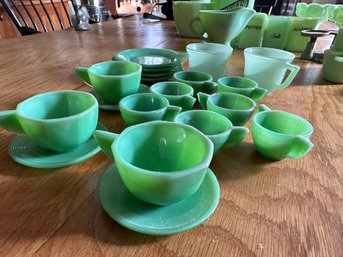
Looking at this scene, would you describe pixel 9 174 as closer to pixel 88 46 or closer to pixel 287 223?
pixel 287 223

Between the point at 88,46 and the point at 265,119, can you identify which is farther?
the point at 88,46

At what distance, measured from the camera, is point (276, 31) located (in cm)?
80

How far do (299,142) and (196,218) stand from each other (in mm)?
156

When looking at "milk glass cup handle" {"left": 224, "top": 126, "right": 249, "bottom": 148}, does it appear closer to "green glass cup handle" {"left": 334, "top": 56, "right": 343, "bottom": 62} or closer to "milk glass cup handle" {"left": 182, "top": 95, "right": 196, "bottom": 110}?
"milk glass cup handle" {"left": 182, "top": 95, "right": 196, "bottom": 110}

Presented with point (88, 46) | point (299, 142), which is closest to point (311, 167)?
point (299, 142)

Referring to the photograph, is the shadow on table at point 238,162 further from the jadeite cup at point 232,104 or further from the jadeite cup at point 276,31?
the jadeite cup at point 276,31

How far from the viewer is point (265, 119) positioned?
379 millimetres

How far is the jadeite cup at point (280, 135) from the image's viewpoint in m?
0.31

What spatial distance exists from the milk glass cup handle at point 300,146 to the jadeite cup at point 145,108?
15cm

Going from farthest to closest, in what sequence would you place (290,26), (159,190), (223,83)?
1. (290,26)
2. (223,83)
3. (159,190)

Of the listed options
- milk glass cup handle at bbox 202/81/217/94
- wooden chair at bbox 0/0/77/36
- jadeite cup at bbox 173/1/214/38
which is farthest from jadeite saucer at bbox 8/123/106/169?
wooden chair at bbox 0/0/77/36

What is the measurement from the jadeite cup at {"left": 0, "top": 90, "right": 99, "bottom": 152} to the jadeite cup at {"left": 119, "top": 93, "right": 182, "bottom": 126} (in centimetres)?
5

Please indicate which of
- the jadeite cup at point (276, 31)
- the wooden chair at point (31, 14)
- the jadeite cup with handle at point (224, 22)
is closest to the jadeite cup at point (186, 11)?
the jadeite cup with handle at point (224, 22)

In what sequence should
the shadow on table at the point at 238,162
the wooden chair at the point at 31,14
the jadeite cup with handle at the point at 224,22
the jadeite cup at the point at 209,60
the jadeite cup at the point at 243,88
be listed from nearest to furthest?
the shadow on table at the point at 238,162
the jadeite cup at the point at 243,88
the jadeite cup at the point at 209,60
the jadeite cup with handle at the point at 224,22
the wooden chair at the point at 31,14
